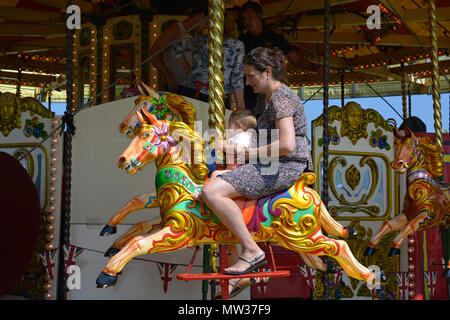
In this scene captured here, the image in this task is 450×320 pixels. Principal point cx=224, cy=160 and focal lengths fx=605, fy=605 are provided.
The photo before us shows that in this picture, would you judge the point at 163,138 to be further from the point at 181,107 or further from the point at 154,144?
the point at 181,107

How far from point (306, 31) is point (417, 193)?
448 cm

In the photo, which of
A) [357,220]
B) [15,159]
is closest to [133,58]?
[15,159]

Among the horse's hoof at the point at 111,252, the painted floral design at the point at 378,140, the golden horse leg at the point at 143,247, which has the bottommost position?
the horse's hoof at the point at 111,252

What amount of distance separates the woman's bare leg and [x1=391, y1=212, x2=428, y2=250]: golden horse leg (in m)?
2.45

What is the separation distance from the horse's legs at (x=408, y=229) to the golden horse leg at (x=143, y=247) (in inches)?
106

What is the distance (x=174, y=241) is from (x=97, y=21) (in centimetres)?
450

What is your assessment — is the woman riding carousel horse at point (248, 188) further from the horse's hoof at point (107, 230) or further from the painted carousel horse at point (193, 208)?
the horse's hoof at point (107, 230)

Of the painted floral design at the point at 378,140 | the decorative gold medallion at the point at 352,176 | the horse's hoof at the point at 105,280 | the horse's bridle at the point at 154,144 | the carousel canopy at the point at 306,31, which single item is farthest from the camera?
the carousel canopy at the point at 306,31

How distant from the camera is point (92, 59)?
23.3 ft


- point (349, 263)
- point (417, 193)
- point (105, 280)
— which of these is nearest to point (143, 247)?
point (105, 280)

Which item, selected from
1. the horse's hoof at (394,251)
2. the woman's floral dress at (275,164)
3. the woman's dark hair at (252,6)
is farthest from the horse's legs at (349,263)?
the woman's dark hair at (252,6)

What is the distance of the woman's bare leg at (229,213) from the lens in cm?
323

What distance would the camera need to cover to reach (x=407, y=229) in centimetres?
531

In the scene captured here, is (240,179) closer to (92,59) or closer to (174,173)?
(174,173)
